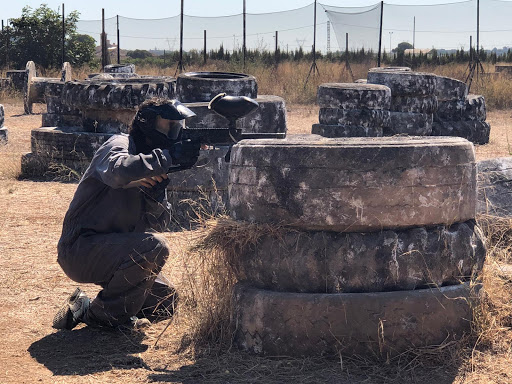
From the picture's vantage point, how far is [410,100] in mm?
12078

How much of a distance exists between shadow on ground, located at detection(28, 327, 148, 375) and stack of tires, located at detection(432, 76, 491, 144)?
359 inches

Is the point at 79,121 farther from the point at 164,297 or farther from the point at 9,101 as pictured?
the point at 9,101

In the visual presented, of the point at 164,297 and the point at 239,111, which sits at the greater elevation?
the point at 239,111

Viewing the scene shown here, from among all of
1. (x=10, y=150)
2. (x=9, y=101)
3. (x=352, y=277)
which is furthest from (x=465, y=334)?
(x=9, y=101)

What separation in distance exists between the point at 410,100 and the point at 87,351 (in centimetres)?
892

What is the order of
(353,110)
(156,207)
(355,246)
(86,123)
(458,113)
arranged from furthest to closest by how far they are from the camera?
(458,113)
(353,110)
(86,123)
(156,207)
(355,246)

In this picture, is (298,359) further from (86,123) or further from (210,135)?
(86,123)

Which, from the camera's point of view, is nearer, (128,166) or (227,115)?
(128,166)

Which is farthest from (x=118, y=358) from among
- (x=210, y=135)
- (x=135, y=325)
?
(x=210, y=135)

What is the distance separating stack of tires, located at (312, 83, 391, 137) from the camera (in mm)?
11008

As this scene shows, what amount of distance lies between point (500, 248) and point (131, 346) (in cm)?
243

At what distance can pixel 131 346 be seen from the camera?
13.6ft

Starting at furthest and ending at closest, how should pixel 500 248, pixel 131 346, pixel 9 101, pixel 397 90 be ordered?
pixel 9 101 → pixel 397 90 → pixel 500 248 → pixel 131 346

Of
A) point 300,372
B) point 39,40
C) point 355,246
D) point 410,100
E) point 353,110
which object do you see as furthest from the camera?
point 39,40
